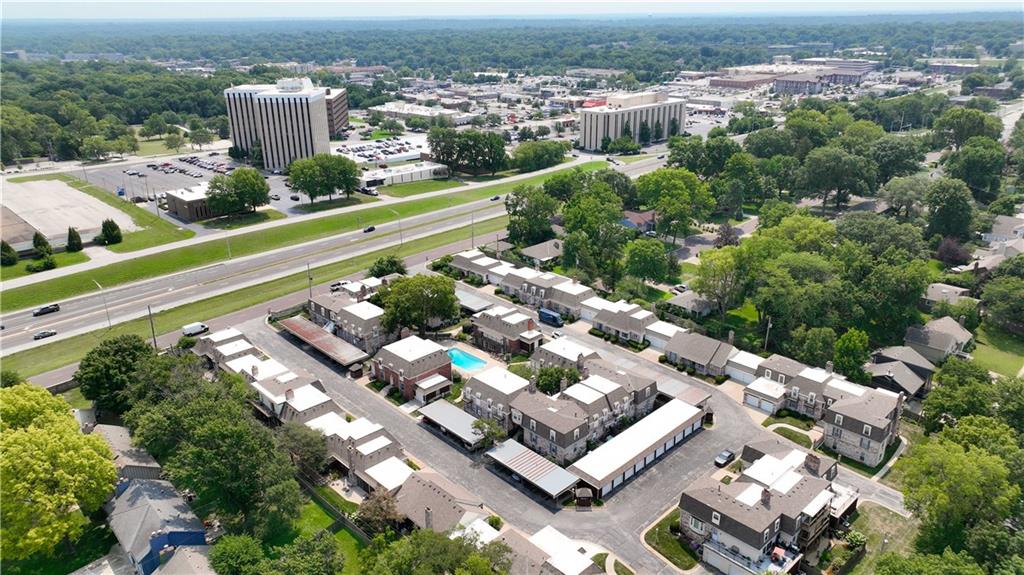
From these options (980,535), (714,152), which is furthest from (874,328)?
(714,152)

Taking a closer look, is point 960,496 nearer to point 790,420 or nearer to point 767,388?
point 790,420

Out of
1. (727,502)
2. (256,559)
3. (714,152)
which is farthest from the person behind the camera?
(714,152)

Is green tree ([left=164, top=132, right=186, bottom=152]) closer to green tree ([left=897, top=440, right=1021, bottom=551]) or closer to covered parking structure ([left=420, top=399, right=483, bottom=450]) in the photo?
covered parking structure ([left=420, top=399, right=483, bottom=450])

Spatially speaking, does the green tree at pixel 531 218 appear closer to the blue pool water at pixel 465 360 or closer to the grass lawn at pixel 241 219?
the blue pool water at pixel 465 360

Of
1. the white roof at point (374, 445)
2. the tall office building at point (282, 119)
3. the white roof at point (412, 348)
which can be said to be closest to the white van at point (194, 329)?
the white roof at point (412, 348)

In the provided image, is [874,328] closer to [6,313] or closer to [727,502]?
[727,502]

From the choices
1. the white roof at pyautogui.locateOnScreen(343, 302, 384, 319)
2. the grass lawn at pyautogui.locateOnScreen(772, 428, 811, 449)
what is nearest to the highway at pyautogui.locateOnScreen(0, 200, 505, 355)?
the white roof at pyautogui.locateOnScreen(343, 302, 384, 319)
